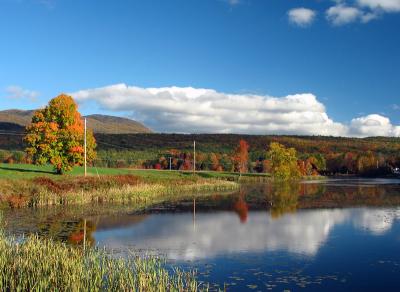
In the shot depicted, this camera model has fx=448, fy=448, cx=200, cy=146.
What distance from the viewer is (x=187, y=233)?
1085 inches

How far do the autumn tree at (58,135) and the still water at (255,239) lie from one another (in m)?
15.4

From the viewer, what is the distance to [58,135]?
52.0 meters

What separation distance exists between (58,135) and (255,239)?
3362cm

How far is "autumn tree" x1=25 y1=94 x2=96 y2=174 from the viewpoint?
5075cm

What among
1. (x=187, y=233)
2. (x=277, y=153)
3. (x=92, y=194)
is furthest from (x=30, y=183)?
(x=277, y=153)

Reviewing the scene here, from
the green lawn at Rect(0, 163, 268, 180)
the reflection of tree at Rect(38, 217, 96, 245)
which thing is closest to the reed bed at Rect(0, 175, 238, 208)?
the green lawn at Rect(0, 163, 268, 180)

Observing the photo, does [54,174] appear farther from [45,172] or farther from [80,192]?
[80,192]

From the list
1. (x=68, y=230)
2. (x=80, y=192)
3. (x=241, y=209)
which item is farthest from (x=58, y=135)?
(x=68, y=230)

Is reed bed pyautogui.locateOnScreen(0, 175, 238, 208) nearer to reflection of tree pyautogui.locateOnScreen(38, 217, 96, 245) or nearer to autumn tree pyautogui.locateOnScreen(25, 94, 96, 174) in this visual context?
autumn tree pyautogui.locateOnScreen(25, 94, 96, 174)

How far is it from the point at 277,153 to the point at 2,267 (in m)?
92.4

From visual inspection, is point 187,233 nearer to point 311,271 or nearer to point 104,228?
point 104,228

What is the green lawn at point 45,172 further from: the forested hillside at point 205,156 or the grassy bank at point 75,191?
the forested hillside at point 205,156

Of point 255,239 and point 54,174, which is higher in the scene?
point 54,174

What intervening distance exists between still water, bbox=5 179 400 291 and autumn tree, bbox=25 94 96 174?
1539cm
